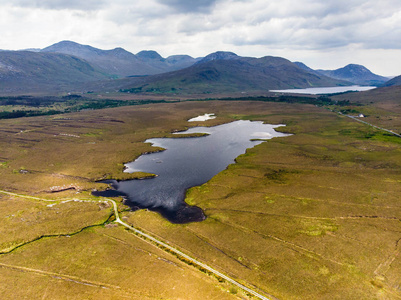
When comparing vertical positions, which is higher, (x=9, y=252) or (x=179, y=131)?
(x=179, y=131)

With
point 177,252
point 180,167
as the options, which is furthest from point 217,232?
point 180,167

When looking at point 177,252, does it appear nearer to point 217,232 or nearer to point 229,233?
point 217,232

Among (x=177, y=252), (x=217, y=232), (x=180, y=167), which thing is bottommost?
(x=177, y=252)

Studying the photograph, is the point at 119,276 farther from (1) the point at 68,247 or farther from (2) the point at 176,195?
(2) the point at 176,195

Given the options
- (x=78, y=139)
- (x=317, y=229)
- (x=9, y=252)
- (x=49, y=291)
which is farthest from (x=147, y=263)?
(x=78, y=139)

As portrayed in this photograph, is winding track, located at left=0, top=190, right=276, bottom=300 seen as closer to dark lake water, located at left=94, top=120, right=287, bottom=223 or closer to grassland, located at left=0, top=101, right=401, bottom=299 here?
grassland, located at left=0, top=101, right=401, bottom=299

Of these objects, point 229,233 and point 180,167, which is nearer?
point 229,233

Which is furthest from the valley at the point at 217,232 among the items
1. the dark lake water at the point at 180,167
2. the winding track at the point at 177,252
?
the dark lake water at the point at 180,167
